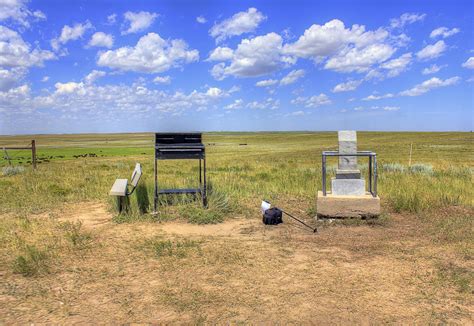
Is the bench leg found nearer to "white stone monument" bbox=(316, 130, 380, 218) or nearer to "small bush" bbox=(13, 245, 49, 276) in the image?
"small bush" bbox=(13, 245, 49, 276)

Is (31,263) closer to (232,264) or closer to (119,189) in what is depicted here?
(232,264)

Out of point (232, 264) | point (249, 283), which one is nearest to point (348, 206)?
point (232, 264)

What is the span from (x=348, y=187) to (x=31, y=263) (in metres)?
5.93

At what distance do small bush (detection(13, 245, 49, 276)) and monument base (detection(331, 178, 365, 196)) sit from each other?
551cm

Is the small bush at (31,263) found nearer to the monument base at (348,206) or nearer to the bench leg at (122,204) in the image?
the bench leg at (122,204)

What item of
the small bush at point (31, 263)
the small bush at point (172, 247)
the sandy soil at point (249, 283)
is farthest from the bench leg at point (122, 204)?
the small bush at point (31, 263)

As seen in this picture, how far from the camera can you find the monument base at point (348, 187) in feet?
27.2

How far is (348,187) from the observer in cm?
833

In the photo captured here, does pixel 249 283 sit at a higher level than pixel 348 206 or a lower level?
lower

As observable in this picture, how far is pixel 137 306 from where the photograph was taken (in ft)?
13.8

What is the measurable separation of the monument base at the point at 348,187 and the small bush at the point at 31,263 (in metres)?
5.51

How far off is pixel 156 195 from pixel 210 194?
127 cm

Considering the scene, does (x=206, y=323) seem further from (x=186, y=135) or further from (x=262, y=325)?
(x=186, y=135)

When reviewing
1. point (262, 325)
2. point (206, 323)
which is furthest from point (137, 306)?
point (262, 325)
